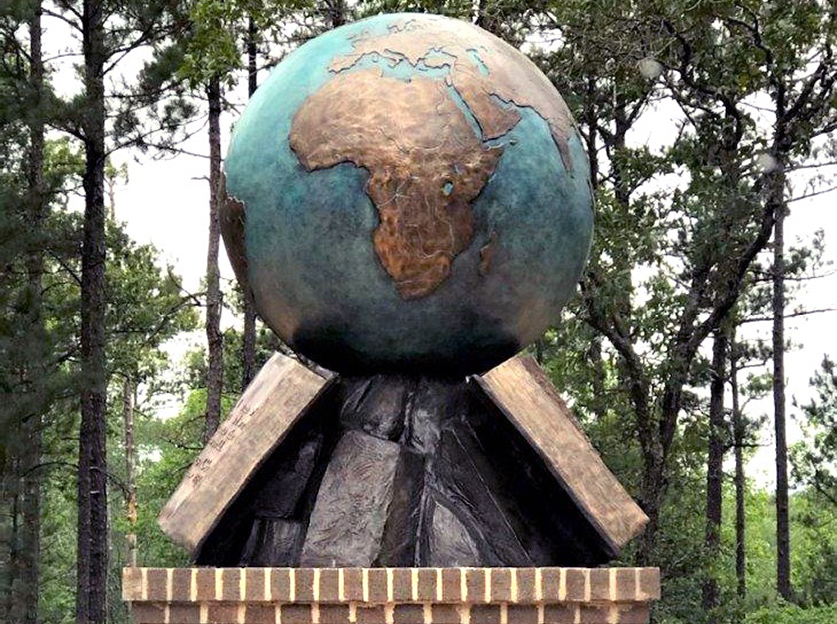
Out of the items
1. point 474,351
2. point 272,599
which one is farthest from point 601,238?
point 272,599

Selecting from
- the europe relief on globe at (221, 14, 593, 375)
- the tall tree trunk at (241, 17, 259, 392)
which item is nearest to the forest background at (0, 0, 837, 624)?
the tall tree trunk at (241, 17, 259, 392)

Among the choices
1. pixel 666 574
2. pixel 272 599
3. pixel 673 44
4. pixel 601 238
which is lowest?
pixel 666 574

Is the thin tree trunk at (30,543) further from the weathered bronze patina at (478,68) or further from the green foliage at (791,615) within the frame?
the weathered bronze patina at (478,68)

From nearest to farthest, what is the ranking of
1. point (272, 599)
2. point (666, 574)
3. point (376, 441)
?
1. point (272, 599)
2. point (376, 441)
3. point (666, 574)

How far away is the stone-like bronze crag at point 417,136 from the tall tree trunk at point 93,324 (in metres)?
11.9

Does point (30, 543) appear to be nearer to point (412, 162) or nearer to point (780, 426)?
point (780, 426)

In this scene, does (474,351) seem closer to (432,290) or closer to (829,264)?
(432,290)

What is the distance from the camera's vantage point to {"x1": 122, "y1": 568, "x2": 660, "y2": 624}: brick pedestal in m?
4.23

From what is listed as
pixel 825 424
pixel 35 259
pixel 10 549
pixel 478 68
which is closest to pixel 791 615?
pixel 825 424

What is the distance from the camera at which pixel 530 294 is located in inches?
183

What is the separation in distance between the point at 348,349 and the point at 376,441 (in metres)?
0.34

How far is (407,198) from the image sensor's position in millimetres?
4457

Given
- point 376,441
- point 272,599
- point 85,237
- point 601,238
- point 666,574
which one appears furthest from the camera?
point 85,237

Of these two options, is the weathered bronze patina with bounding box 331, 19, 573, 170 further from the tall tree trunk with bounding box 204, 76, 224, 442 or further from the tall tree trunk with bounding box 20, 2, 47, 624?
the tall tree trunk with bounding box 20, 2, 47, 624
